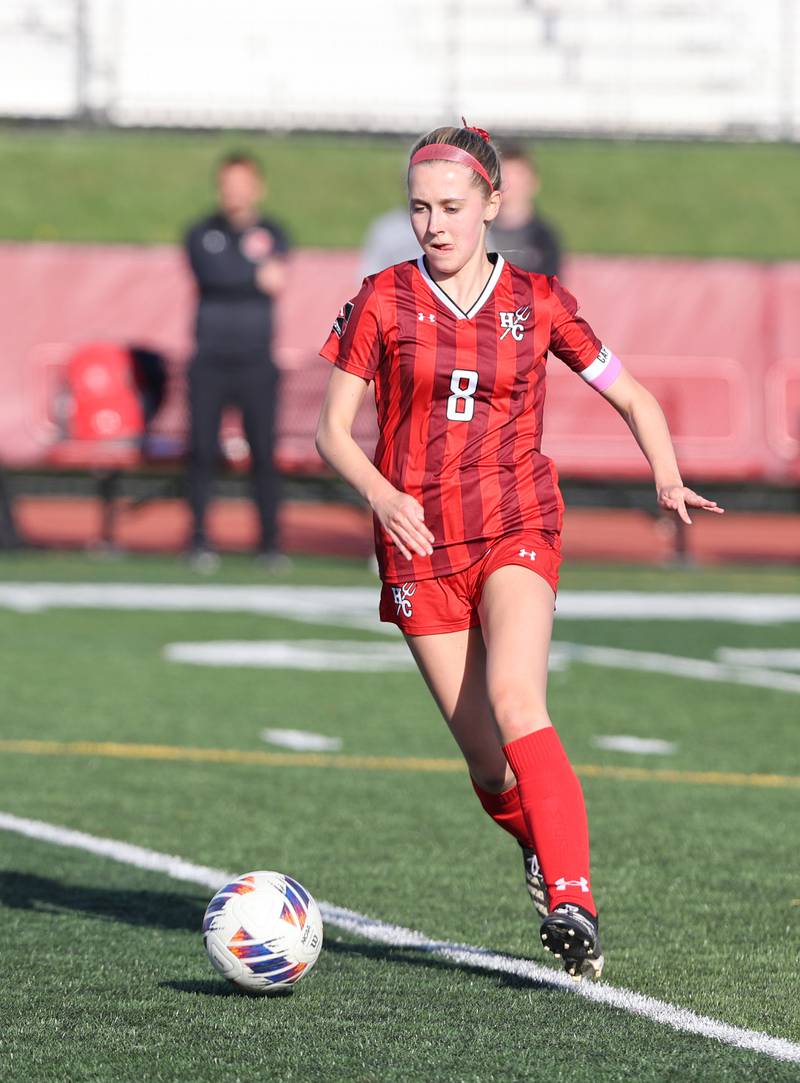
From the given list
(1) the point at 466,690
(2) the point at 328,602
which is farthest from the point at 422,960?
(2) the point at 328,602

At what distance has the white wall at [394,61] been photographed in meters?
25.0

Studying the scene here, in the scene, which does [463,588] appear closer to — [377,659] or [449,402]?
[449,402]

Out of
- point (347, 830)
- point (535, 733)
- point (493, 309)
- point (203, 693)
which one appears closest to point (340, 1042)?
point (535, 733)

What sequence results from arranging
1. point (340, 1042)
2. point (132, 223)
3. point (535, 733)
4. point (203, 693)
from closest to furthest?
point (340, 1042) → point (535, 733) → point (203, 693) → point (132, 223)

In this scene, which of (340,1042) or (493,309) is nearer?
(340,1042)

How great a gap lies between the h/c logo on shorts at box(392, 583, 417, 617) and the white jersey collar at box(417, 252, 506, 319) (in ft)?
2.09

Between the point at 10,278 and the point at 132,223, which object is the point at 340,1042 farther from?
the point at 132,223

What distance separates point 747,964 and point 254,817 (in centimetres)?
240

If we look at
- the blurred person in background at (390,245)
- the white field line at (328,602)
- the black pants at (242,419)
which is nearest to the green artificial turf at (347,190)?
the black pants at (242,419)

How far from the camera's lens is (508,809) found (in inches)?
202

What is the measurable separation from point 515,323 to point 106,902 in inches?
75.1

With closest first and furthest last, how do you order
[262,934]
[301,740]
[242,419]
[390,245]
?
[262,934] → [301,740] → [390,245] → [242,419]

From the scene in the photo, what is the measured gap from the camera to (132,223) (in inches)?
1126

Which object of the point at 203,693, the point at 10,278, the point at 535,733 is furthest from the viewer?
A: the point at 10,278
